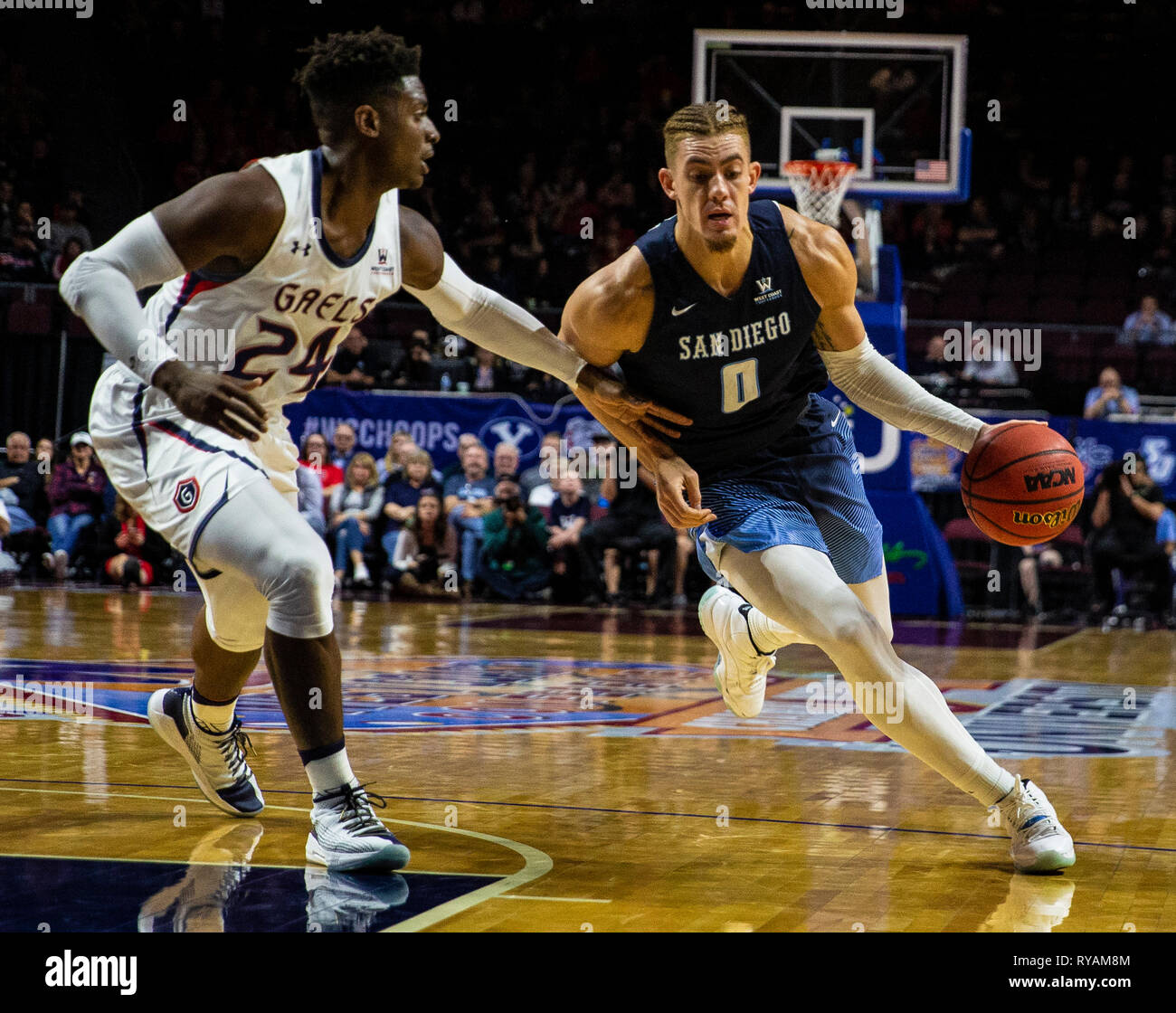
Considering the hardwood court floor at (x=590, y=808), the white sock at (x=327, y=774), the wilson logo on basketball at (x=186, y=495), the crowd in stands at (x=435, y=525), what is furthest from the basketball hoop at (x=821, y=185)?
the white sock at (x=327, y=774)

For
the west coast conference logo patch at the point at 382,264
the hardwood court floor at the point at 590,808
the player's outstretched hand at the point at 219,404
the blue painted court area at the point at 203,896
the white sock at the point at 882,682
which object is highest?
the west coast conference logo patch at the point at 382,264

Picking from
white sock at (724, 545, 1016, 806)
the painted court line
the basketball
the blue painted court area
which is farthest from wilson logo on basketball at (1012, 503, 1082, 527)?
the blue painted court area

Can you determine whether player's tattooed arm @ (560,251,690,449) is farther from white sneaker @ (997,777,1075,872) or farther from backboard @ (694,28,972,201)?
backboard @ (694,28,972,201)

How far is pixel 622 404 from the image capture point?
13.8ft

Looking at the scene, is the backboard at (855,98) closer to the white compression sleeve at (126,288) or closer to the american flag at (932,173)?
the american flag at (932,173)

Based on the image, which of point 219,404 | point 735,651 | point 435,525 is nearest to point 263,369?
point 219,404

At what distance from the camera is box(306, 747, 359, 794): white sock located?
3580mm

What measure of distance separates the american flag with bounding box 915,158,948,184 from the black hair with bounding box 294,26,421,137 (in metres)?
9.26

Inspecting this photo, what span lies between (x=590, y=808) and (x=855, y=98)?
950cm

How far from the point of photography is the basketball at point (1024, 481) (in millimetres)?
4168

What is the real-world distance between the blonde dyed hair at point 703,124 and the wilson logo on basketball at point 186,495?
153 centimetres

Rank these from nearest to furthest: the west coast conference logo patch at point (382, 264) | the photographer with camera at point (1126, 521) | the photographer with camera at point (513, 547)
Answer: the west coast conference logo patch at point (382, 264)
the photographer with camera at point (1126, 521)
the photographer with camera at point (513, 547)

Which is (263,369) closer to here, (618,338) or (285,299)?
(285,299)
